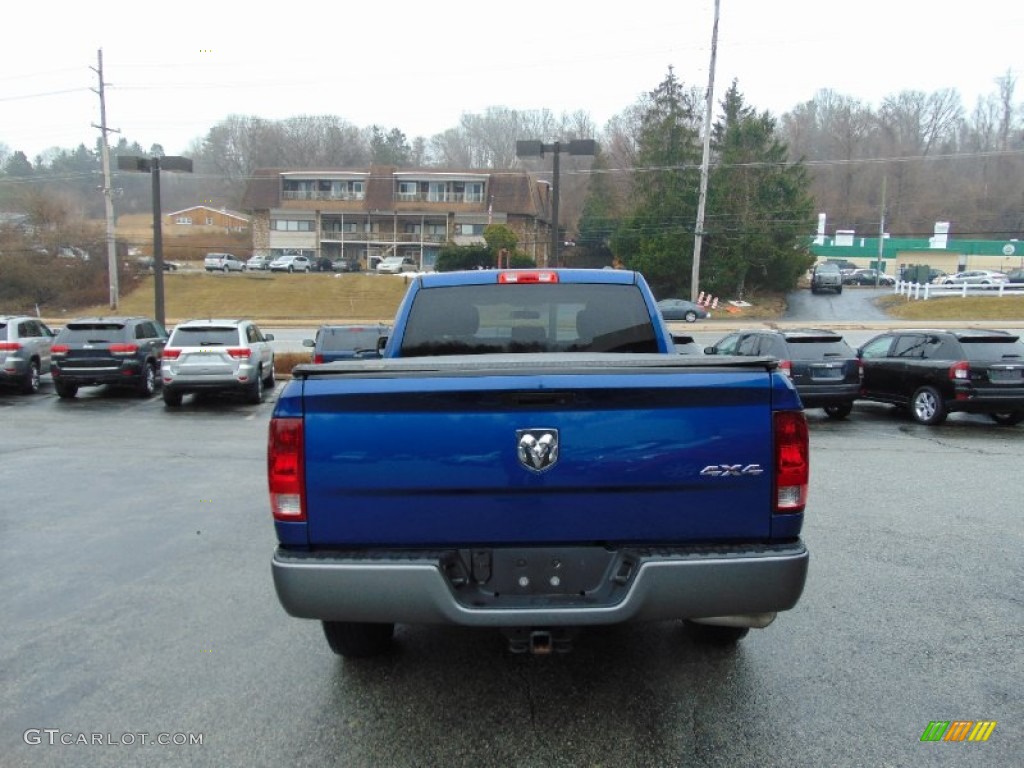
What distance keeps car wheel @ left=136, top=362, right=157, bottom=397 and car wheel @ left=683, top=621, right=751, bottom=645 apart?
1558 cm

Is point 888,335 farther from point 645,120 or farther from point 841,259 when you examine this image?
point 841,259

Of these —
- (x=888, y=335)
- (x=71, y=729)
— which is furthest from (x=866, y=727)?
(x=888, y=335)

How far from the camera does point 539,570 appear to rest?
3.28 metres

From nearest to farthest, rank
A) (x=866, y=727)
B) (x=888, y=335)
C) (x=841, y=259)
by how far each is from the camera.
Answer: (x=866, y=727)
(x=888, y=335)
(x=841, y=259)

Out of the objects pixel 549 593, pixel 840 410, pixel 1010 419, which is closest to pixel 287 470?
pixel 549 593

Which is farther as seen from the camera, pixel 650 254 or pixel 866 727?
pixel 650 254

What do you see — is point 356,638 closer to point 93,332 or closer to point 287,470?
Answer: point 287,470

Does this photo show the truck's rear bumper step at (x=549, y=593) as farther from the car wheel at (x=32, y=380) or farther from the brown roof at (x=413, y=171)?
the brown roof at (x=413, y=171)

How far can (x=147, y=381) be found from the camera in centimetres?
1748

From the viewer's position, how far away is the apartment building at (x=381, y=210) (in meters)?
75.1

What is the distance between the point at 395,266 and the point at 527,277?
205ft

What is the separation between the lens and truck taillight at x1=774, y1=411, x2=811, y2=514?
325cm

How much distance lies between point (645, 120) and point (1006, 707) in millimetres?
66067

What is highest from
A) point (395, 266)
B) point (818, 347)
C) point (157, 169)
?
point (157, 169)
